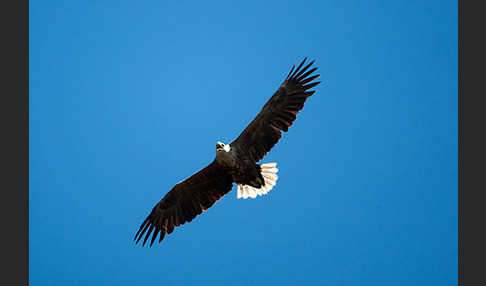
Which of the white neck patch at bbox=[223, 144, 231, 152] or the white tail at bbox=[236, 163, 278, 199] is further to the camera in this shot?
the white tail at bbox=[236, 163, 278, 199]

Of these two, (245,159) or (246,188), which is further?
(246,188)

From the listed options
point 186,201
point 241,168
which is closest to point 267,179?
point 241,168

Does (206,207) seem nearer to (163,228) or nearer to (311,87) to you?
(163,228)

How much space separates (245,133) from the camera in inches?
348

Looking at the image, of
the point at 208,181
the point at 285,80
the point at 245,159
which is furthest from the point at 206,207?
the point at 285,80

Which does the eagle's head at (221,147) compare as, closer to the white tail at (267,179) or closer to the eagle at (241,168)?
the eagle at (241,168)

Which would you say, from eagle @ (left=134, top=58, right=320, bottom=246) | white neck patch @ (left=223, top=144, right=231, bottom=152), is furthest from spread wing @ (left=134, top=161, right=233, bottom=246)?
white neck patch @ (left=223, top=144, right=231, bottom=152)

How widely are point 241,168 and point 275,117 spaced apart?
1.20 meters

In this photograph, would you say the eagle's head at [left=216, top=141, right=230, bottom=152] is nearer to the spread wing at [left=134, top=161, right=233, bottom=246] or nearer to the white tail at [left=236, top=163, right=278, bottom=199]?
the spread wing at [left=134, top=161, right=233, bottom=246]

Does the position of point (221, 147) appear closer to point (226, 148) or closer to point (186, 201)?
point (226, 148)

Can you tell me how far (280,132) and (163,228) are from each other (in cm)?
310

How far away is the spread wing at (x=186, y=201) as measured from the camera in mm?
9172

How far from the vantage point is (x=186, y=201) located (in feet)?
30.6

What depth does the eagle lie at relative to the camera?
882cm
